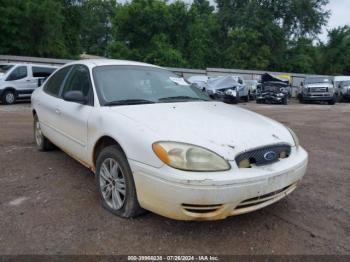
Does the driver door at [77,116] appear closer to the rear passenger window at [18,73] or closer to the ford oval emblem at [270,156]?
the ford oval emblem at [270,156]

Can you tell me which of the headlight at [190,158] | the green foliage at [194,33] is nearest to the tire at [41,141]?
the headlight at [190,158]

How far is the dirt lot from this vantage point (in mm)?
3090

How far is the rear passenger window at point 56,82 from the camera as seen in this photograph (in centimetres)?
530

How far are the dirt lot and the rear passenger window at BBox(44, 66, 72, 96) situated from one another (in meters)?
1.19

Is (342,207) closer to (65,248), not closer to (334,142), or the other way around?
(65,248)

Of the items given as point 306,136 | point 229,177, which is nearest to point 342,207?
point 229,177

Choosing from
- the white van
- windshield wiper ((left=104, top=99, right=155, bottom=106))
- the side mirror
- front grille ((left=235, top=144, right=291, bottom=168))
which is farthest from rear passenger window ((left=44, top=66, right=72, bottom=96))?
the white van

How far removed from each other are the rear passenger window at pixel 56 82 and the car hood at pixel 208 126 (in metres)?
1.79

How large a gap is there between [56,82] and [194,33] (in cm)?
3599

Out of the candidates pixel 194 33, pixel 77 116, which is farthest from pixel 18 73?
pixel 194 33

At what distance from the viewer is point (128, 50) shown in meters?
36.0

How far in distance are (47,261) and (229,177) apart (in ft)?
5.04

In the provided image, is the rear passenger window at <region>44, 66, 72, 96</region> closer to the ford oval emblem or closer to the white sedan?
the white sedan

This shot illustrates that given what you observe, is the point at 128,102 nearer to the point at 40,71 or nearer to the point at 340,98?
the point at 40,71
